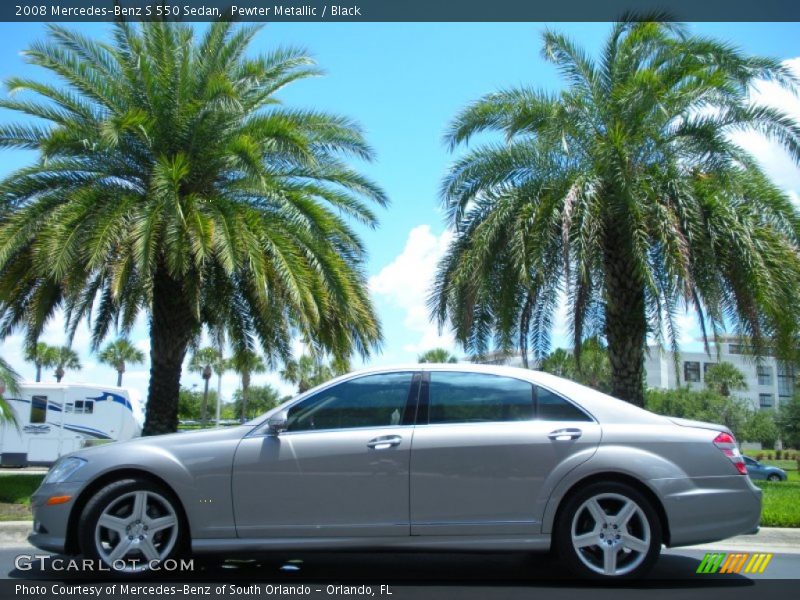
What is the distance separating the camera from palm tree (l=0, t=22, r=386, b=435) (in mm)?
11562

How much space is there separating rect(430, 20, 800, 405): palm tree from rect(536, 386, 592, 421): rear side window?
589 centimetres

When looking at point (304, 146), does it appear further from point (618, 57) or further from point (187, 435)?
point (187, 435)

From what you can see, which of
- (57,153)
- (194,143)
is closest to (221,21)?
(194,143)

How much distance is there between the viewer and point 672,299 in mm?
12547

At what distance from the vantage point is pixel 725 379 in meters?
68.4

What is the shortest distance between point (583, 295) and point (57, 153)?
8569 mm

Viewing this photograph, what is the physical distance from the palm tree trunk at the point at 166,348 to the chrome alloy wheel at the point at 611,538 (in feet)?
29.5

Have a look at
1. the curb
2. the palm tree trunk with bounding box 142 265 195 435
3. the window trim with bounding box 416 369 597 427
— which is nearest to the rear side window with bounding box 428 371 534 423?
the window trim with bounding box 416 369 597 427

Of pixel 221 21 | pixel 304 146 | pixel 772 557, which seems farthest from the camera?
pixel 221 21

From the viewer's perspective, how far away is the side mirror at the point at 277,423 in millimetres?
5648

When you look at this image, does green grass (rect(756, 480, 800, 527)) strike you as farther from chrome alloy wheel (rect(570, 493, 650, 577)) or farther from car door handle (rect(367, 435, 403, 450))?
car door handle (rect(367, 435, 403, 450))

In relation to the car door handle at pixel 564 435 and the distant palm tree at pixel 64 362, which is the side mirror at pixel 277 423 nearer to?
the car door handle at pixel 564 435

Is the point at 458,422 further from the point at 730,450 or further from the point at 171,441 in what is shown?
the point at 171,441

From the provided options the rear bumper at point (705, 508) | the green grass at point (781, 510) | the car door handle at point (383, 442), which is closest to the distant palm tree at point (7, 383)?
the car door handle at point (383, 442)
